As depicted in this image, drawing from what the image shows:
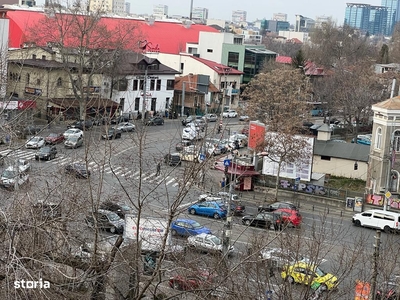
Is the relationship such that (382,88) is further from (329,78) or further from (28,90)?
(28,90)

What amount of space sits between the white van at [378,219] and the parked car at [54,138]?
16.6 metres

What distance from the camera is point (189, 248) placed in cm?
1167

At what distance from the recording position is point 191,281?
10062mm

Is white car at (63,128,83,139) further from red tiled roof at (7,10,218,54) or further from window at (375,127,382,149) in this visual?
red tiled roof at (7,10,218,54)

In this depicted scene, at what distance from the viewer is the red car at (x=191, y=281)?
9156 millimetres

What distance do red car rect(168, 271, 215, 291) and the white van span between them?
1582 cm

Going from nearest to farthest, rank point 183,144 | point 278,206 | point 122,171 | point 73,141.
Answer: point 183,144 → point 122,171 → point 278,206 → point 73,141

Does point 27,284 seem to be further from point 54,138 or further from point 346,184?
point 54,138

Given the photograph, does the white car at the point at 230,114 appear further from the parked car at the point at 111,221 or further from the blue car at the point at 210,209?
the parked car at the point at 111,221

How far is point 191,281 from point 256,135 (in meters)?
21.1

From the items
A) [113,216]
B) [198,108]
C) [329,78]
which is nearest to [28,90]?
[198,108]

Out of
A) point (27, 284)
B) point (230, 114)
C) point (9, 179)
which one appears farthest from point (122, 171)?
point (230, 114)

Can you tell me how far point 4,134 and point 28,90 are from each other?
3099 centimetres

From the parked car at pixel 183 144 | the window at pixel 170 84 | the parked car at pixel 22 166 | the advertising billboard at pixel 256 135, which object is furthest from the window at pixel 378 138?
the window at pixel 170 84
